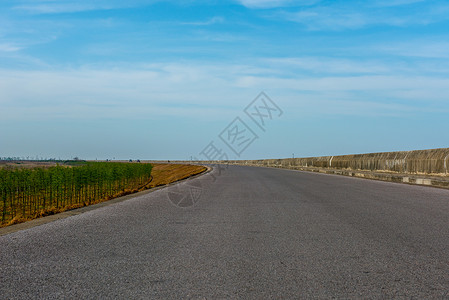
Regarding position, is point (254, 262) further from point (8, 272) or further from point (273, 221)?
point (273, 221)

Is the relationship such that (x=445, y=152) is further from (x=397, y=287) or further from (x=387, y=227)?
(x=397, y=287)

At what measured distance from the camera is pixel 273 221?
9414mm

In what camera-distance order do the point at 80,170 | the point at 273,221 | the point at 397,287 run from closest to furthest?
the point at 397,287, the point at 273,221, the point at 80,170

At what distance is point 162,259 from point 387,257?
9.83 ft

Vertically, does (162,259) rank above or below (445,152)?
below

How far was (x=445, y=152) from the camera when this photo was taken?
75.3 ft

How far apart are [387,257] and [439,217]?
4.85 meters

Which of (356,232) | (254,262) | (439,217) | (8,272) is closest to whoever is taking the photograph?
(8,272)

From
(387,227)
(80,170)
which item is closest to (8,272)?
(387,227)

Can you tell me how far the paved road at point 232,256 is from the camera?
455 centimetres

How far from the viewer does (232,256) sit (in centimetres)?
607

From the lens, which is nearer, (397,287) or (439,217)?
(397,287)

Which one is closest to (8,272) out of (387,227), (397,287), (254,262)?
(254,262)

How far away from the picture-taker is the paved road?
4555 millimetres
